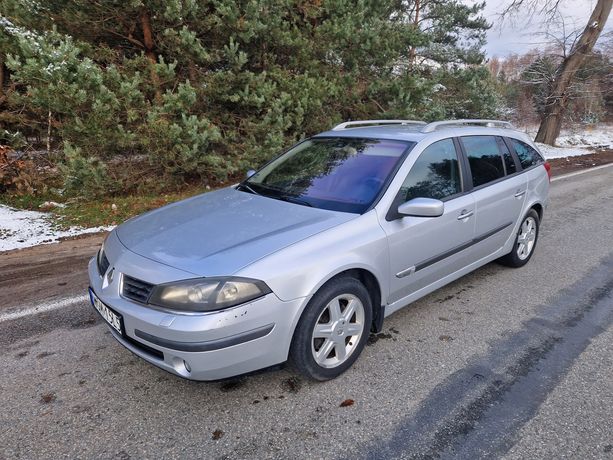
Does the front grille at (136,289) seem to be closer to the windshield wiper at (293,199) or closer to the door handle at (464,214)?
the windshield wiper at (293,199)

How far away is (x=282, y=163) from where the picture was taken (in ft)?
13.0

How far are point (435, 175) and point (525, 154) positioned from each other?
1.84 meters

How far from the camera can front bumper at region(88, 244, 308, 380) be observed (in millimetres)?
2207

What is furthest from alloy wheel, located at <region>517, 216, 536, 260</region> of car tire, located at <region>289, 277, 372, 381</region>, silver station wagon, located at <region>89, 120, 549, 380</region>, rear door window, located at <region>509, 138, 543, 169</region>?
car tire, located at <region>289, 277, 372, 381</region>

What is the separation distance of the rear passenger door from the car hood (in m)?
1.55

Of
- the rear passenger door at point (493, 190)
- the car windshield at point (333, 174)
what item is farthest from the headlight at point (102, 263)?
the rear passenger door at point (493, 190)

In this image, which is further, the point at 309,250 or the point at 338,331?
the point at 338,331

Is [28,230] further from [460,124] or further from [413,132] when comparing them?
[460,124]

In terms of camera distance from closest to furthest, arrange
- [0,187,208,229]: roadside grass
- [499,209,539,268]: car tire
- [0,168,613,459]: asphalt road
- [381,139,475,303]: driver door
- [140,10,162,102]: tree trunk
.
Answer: [0,168,613,459]: asphalt road
[381,139,475,303]: driver door
[499,209,539,268]: car tire
[0,187,208,229]: roadside grass
[140,10,162,102]: tree trunk

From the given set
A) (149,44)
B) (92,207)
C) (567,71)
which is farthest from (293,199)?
(567,71)

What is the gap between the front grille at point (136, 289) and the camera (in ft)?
7.76

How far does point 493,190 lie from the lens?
3900 mm

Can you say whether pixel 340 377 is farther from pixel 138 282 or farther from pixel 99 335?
pixel 99 335

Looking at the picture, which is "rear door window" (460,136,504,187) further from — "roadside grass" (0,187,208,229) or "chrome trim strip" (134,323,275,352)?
"roadside grass" (0,187,208,229)
